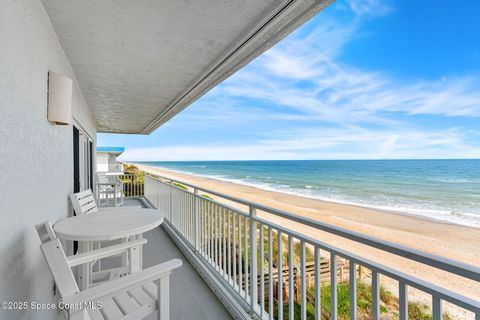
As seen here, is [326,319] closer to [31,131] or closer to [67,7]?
[31,131]

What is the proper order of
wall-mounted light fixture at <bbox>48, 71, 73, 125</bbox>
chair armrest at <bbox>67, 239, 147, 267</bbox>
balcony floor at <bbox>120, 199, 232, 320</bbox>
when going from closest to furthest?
1. chair armrest at <bbox>67, 239, 147, 267</bbox>
2. wall-mounted light fixture at <bbox>48, 71, 73, 125</bbox>
3. balcony floor at <bbox>120, 199, 232, 320</bbox>

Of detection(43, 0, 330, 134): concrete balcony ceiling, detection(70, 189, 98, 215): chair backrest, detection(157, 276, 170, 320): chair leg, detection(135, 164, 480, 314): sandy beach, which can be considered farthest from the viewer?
detection(135, 164, 480, 314): sandy beach

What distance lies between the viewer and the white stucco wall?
39.2 inches

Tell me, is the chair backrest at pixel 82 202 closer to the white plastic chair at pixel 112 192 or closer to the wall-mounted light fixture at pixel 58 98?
the wall-mounted light fixture at pixel 58 98

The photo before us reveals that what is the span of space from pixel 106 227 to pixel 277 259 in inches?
48.0

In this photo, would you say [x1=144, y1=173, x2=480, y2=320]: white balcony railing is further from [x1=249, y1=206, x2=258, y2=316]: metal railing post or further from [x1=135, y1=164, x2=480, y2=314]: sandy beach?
[x1=135, y1=164, x2=480, y2=314]: sandy beach

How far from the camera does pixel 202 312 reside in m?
1.96

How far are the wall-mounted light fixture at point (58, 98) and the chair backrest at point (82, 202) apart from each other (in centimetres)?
89

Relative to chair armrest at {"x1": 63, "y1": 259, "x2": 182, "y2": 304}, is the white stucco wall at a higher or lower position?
higher

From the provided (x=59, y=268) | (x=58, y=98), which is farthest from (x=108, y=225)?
(x=58, y=98)

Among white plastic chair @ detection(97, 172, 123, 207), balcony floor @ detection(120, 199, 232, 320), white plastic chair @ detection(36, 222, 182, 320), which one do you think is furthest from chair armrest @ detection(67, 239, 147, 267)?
white plastic chair @ detection(97, 172, 123, 207)

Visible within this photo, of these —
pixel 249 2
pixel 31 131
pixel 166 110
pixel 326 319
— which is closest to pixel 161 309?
pixel 31 131

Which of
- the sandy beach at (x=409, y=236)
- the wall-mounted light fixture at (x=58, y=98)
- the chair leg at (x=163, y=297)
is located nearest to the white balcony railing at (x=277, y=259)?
the chair leg at (x=163, y=297)

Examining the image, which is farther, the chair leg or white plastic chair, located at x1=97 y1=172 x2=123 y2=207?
white plastic chair, located at x1=97 y1=172 x2=123 y2=207
